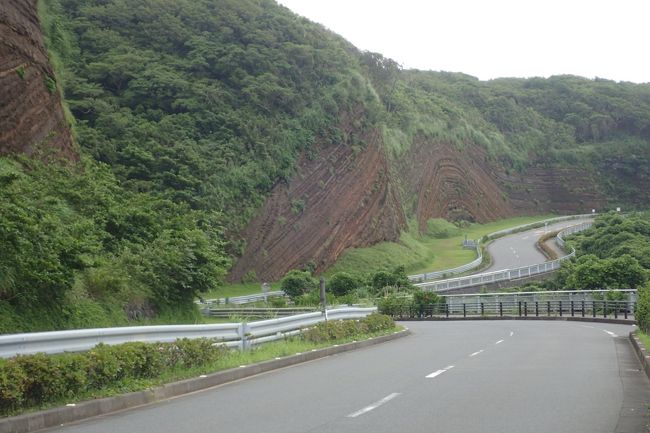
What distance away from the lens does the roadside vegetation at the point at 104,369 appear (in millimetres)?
8953

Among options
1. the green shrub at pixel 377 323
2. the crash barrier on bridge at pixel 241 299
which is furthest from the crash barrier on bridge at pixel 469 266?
the green shrub at pixel 377 323

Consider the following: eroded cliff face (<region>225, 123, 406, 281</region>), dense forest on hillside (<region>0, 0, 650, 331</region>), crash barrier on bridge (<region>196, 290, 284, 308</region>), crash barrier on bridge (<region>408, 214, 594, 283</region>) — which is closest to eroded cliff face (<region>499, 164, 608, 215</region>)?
crash barrier on bridge (<region>408, 214, 594, 283</region>)

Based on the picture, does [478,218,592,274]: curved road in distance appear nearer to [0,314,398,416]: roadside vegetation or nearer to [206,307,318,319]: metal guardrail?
[206,307,318,319]: metal guardrail

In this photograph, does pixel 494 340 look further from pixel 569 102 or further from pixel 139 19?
pixel 569 102

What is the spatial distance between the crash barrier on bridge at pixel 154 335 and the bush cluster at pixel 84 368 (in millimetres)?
319

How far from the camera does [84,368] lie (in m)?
10.1

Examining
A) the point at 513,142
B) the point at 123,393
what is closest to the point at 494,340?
the point at 123,393

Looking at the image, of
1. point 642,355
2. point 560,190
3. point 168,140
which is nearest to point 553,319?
point 642,355

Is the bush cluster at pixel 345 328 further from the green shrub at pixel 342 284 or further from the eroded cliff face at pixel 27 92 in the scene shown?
the green shrub at pixel 342 284

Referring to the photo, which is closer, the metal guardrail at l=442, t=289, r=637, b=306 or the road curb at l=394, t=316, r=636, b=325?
the road curb at l=394, t=316, r=636, b=325

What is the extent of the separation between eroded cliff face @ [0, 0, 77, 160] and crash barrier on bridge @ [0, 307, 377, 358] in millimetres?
12912

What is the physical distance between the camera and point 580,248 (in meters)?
72.4

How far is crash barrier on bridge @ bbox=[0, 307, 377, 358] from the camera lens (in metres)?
9.93

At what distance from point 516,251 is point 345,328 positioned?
63.4 meters
